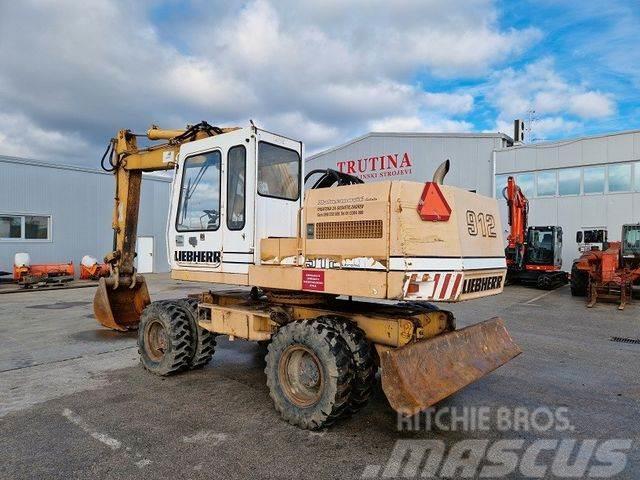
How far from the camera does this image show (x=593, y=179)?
19.7 m

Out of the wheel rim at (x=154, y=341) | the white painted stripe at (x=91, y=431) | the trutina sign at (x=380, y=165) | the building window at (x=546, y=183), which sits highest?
the trutina sign at (x=380, y=165)

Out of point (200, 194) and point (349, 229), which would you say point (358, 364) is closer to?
point (349, 229)

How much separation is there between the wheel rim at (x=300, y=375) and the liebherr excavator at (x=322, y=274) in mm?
14

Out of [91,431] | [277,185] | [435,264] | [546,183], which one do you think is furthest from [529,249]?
[91,431]

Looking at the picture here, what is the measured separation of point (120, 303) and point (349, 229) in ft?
18.9

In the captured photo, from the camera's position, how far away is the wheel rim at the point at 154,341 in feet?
19.4

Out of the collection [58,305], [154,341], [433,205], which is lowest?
[58,305]

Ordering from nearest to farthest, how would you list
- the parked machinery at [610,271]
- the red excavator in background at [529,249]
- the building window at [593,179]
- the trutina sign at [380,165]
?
the parked machinery at [610,271], the red excavator in background at [529,249], the building window at [593,179], the trutina sign at [380,165]

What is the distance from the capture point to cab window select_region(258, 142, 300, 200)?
197 inches

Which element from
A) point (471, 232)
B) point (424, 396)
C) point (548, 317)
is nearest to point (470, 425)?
point (424, 396)

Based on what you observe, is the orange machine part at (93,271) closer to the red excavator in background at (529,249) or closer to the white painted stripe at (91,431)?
the white painted stripe at (91,431)

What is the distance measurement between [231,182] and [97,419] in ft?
9.13

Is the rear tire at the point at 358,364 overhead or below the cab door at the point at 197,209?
below

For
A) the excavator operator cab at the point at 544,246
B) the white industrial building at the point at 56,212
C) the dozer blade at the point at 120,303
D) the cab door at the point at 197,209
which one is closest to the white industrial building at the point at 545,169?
the excavator operator cab at the point at 544,246
